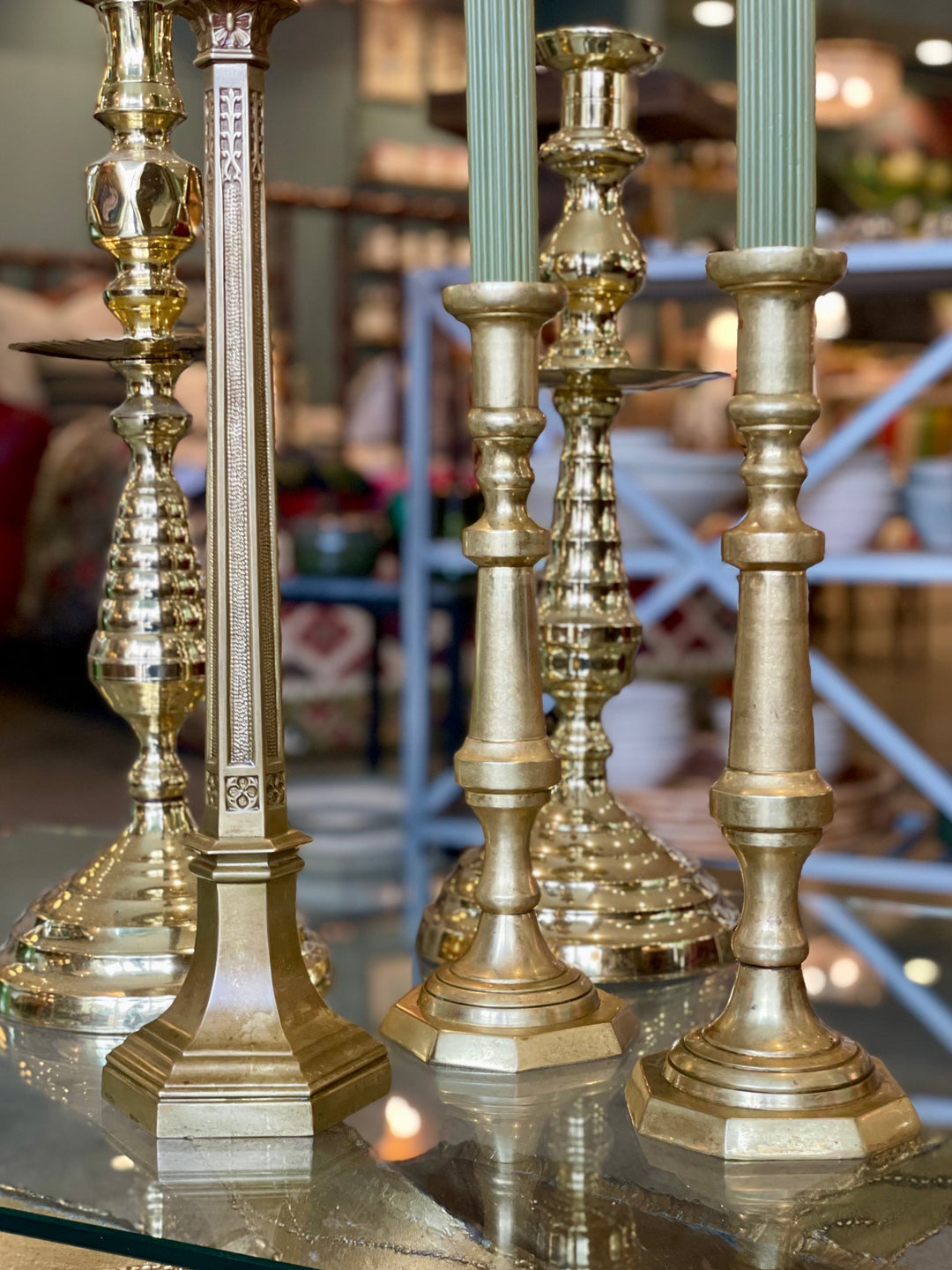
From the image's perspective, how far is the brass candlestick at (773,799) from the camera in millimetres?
424

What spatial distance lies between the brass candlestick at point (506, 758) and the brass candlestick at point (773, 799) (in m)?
0.06

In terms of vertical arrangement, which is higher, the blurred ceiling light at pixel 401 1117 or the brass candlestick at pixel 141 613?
the brass candlestick at pixel 141 613

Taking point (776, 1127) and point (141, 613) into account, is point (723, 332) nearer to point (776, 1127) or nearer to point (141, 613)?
point (141, 613)

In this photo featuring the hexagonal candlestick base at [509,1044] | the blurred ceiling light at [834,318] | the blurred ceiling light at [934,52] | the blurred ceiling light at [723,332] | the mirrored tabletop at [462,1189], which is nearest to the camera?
the mirrored tabletop at [462,1189]

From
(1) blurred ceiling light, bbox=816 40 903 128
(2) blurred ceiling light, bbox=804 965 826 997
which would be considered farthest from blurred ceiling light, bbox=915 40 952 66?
(2) blurred ceiling light, bbox=804 965 826 997

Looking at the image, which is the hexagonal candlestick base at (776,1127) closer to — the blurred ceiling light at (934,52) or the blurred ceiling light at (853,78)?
the blurred ceiling light at (853,78)

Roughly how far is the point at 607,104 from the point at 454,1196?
1.47ft

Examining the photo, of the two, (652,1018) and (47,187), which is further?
(47,187)

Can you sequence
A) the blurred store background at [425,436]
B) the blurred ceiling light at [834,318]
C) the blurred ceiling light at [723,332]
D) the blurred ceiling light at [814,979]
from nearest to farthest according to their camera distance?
1. the blurred ceiling light at [814,979]
2. the blurred store background at [425,436]
3. the blurred ceiling light at [834,318]
4. the blurred ceiling light at [723,332]

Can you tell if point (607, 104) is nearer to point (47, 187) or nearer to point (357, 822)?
point (357, 822)

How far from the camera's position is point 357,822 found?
1328mm

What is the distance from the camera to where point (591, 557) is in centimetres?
67

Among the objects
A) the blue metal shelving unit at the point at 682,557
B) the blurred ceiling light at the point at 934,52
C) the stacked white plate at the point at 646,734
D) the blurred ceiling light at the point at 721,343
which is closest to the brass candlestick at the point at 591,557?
the blue metal shelving unit at the point at 682,557

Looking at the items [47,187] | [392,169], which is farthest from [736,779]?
[392,169]
